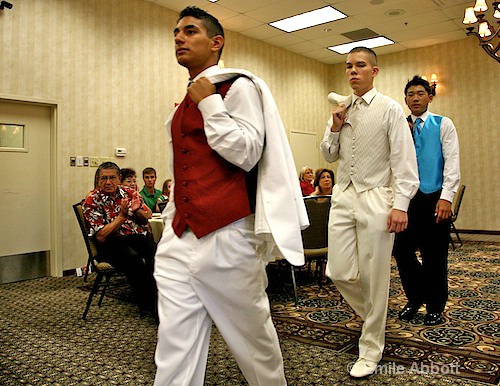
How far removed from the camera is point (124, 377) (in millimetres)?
2225

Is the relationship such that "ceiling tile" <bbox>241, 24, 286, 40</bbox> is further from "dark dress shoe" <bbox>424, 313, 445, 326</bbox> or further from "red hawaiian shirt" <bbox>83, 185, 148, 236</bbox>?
"dark dress shoe" <bbox>424, 313, 445, 326</bbox>

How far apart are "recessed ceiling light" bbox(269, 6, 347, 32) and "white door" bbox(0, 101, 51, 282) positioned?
4.09 meters

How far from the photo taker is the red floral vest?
1.35 meters

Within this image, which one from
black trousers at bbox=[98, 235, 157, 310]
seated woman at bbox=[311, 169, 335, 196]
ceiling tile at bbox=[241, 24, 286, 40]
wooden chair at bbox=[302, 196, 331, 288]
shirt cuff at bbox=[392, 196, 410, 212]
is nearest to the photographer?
shirt cuff at bbox=[392, 196, 410, 212]

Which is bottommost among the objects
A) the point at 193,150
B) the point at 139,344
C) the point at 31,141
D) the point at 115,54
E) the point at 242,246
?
the point at 139,344

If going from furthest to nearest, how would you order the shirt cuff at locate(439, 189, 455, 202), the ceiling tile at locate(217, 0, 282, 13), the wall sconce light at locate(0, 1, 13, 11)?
the ceiling tile at locate(217, 0, 282, 13)
the wall sconce light at locate(0, 1, 13, 11)
the shirt cuff at locate(439, 189, 455, 202)

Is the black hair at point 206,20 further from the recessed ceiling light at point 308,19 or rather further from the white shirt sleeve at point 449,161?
the recessed ceiling light at point 308,19

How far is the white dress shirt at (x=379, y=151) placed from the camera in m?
2.19

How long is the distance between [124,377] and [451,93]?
8354 millimetres

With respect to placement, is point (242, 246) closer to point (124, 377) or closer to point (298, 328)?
point (124, 377)

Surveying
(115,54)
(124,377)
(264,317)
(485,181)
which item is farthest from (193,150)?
(485,181)

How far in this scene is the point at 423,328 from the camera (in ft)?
9.37

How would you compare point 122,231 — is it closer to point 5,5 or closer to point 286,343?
point 286,343

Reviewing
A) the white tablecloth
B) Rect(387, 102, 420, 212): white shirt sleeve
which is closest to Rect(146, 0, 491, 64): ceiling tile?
the white tablecloth
